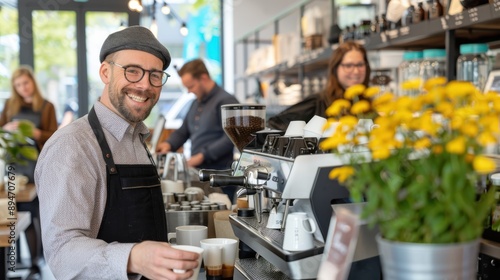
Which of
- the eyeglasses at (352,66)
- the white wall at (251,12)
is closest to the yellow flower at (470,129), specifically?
the eyeglasses at (352,66)

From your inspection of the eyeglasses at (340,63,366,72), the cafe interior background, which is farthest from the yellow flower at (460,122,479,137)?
the cafe interior background

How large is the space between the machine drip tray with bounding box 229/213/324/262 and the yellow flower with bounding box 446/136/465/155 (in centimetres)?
61

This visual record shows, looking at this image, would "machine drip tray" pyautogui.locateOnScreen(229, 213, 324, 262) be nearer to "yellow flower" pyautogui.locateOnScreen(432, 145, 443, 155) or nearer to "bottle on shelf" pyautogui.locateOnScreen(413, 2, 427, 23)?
"yellow flower" pyautogui.locateOnScreen(432, 145, 443, 155)

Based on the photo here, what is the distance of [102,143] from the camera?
190 centimetres

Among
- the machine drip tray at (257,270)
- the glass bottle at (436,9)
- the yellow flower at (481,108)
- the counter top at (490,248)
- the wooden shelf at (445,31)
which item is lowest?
the machine drip tray at (257,270)

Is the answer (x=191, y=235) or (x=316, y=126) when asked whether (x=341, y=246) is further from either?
(x=191, y=235)

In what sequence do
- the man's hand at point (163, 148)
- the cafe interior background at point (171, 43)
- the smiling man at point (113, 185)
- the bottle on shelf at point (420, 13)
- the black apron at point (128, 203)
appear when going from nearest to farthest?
the smiling man at point (113, 185)
the black apron at point (128, 203)
the bottle on shelf at point (420, 13)
the man's hand at point (163, 148)
the cafe interior background at point (171, 43)

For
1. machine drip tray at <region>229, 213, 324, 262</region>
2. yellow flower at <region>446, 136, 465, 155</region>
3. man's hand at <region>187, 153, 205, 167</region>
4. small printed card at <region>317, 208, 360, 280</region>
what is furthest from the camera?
man's hand at <region>187, 153, 205, 167</region>

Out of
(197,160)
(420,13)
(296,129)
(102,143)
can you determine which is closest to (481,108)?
(296,129)

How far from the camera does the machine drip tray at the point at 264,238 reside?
1.46m

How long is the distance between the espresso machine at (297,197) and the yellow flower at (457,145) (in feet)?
1.48

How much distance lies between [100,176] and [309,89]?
4.67m

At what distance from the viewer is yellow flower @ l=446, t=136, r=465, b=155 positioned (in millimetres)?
897

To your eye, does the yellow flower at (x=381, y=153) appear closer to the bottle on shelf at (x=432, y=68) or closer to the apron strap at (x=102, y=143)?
the apron strap at (x=102, y=143)
